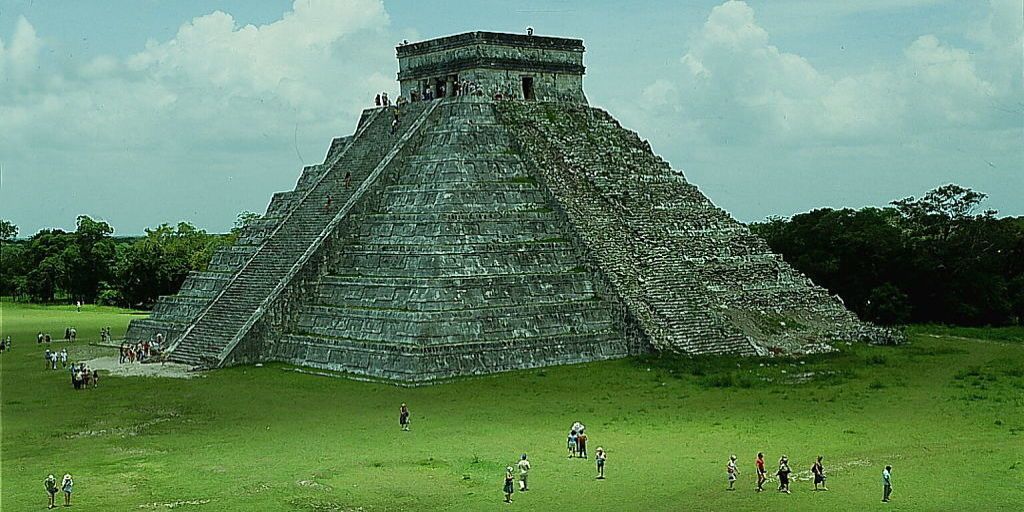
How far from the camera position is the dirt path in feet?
130

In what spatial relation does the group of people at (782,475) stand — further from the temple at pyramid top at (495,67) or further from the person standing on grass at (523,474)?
the temple at pyramid top at (495,67)

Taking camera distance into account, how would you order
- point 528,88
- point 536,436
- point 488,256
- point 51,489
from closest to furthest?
point 51,489
point 536,436
point 488,256
point 528,88

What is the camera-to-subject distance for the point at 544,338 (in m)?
40.9

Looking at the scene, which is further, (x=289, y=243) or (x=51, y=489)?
(x=289, y=243)

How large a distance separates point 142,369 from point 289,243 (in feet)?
23.0

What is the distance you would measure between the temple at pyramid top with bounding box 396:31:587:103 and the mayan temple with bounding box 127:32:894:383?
0.06 metres

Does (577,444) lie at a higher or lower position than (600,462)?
higher

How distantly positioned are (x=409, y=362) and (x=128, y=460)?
1155cm

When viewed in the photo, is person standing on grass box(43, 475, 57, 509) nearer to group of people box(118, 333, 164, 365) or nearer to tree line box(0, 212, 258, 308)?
group of people box(118, 333, 164, 365)

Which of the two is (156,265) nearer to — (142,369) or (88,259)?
(88,259)

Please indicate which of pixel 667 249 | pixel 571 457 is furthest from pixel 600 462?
pixel 667 249

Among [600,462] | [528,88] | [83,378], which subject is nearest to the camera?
[600,462]

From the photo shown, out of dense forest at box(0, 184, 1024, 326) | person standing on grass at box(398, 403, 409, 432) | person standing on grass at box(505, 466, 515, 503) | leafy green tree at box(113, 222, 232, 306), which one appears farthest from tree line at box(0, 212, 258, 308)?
person standing on grass at box(505, 466, 515, 503)

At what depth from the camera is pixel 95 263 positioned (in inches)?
3066
